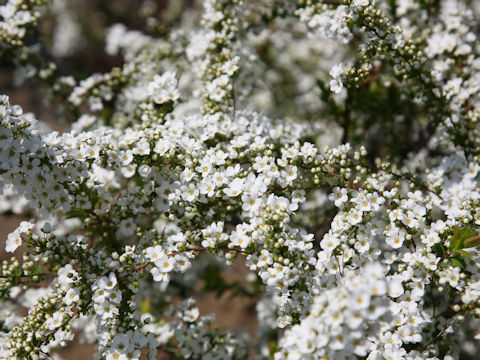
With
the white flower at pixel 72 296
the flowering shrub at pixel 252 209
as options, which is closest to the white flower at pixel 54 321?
the flowering shrub at pixel 252 209

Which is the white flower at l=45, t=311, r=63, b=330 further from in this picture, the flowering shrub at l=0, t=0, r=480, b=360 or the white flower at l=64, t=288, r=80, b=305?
the white flower at l=64, t=288, r=80, b=305

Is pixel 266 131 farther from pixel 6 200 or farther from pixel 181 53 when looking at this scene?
pixel 6 200

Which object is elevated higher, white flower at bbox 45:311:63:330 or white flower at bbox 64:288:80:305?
white flower at bbox 64:288:80:305

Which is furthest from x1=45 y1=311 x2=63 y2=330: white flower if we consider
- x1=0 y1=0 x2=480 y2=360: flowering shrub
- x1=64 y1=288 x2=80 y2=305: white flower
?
x1=64 y1=288 x2=80 y2=305: white flower

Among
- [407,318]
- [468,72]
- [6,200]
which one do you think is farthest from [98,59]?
[407,318]

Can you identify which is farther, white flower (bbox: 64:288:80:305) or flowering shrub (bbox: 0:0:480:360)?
white flower (bbox: 64:288:80:305)

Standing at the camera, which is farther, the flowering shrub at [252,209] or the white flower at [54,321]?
the white flower at [54,321]

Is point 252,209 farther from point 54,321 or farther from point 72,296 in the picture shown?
point 54,321

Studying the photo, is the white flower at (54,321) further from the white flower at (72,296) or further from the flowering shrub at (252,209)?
the white flower at (72,296)

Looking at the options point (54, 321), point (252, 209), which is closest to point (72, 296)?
point (54, 321)

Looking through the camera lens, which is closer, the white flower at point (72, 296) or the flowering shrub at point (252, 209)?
the flowering shrub at point (252, 209)

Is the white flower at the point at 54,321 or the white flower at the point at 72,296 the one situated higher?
the white flower at the point at 72,296
